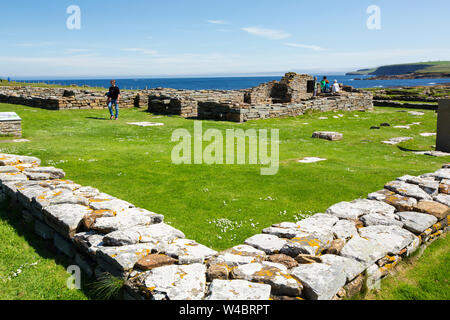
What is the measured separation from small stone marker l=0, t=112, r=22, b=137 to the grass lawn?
1.87 feet

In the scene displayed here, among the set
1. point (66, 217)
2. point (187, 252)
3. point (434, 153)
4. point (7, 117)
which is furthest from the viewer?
point (7, 117)

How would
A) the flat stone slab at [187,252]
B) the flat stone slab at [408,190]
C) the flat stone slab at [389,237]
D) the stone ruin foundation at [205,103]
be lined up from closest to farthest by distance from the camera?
the flat stone slab at [187,252] → the flat stone slab at [389,237] → the flat stone slab at [408,190] → the stone ruin foundation at [205,103]

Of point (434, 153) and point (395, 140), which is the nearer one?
point (434, 153)

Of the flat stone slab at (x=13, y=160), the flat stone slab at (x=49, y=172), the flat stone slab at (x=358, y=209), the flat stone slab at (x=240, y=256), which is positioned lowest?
the flat stone slab at (x=240, y=256)

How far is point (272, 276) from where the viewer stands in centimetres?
358

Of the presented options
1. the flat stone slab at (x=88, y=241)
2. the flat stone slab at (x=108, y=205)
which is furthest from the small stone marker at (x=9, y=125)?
the flat stone slab at (x=88, y=241)

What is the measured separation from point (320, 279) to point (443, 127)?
11.8 m

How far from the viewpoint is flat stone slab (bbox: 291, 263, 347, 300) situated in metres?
3.41

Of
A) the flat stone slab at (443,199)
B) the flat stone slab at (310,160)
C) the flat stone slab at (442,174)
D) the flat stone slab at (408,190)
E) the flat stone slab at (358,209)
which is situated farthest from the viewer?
the flat stone slab at (310,160)

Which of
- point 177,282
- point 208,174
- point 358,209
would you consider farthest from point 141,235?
point 208,174

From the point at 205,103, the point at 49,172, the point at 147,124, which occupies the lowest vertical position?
the point at 49,172

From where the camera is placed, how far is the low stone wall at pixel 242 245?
3496 millimetres

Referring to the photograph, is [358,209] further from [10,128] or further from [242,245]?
[10,128]

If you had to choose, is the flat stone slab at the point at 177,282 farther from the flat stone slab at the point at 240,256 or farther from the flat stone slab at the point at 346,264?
the flat stone slab at the point at 346,264
